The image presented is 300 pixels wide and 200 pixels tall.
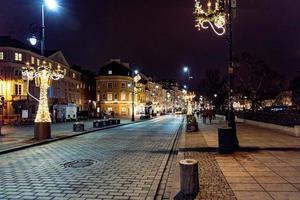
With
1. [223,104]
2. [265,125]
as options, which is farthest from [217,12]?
[223,104]

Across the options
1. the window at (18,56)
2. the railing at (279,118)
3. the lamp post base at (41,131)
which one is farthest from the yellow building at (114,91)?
the lamp post base at (41,131)

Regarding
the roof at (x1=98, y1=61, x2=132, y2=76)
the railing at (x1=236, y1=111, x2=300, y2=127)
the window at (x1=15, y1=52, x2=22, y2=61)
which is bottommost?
the railing at (x1=236, y1=111, x2=300, y2=127)

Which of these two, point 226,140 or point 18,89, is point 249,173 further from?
point 18,89

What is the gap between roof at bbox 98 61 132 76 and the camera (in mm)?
97875

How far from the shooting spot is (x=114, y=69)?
98.5 metres

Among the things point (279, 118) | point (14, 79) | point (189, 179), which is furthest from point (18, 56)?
point (189, 179)

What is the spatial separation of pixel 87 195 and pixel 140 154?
6907 mm

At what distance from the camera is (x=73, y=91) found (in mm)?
79500

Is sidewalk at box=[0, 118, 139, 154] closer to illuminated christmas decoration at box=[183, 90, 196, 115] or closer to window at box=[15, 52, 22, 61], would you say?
illuminated christmas decoration at box=[183, 90, 196, 115]

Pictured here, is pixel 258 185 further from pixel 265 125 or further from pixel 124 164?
pixel 265 125

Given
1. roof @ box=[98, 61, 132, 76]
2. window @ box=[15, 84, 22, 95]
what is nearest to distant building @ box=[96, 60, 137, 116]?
roof @ box=[98, 61, 132, 76]

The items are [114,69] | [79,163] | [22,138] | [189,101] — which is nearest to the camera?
[79,163]

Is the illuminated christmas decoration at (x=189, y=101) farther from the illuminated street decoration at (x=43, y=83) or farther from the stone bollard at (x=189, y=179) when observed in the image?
the stone bollard at (x=189, y=179)

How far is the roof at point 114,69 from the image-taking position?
97.9 metres
